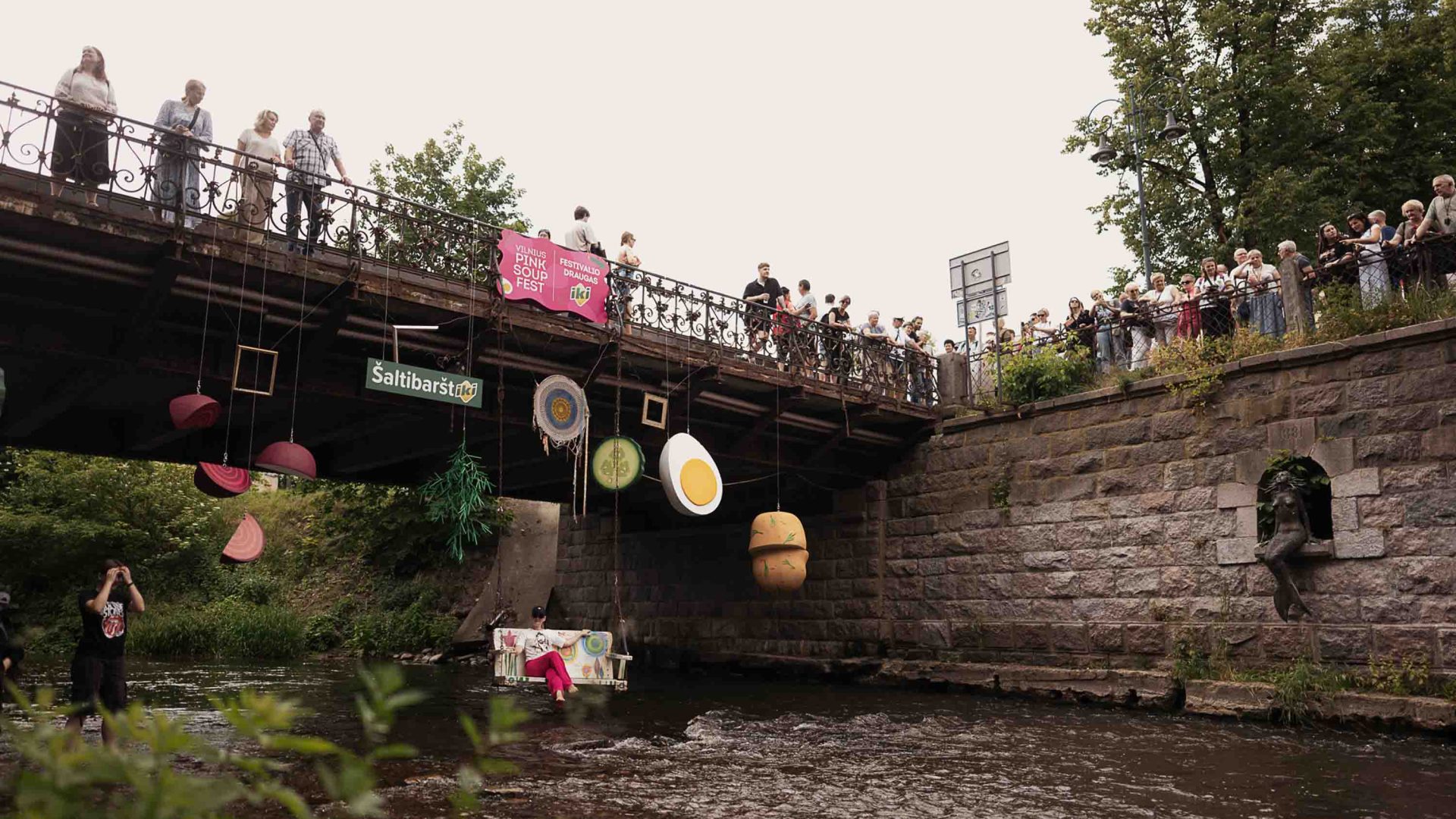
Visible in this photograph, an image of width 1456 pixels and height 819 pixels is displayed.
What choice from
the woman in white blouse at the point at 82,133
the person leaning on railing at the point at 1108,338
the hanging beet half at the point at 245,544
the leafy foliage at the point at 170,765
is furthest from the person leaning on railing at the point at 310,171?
the person leaning on railing at the point at 1108,338

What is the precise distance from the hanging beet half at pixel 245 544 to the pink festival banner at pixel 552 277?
3746 millimetres

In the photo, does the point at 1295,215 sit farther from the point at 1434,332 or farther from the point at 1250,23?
the point at 1434,332

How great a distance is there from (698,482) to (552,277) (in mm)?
2957

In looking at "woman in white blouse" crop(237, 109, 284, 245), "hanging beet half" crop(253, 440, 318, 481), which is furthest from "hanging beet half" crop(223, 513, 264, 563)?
"woman in white blouse" crop(237, 109, 284, 245)

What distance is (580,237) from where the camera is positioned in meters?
14.6

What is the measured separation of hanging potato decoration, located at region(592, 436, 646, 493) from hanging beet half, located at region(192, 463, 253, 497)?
12.7 feet

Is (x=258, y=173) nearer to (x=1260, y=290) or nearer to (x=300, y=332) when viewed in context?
(x=300, y=332)

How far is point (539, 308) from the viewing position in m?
12.3

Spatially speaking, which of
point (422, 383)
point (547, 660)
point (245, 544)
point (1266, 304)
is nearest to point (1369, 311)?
point (1266, 304)

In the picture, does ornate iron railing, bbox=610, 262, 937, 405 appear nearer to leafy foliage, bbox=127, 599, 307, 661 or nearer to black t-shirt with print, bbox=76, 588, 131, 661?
black t-shirt with print, bbox=76, 588, 131, 661

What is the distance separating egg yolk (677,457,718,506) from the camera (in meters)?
12.5

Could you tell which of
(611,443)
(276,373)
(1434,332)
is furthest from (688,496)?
(1434,332)

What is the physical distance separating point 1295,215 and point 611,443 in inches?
665

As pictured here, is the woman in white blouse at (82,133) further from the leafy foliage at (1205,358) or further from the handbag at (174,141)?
the leafy foliage at (1205,358)
